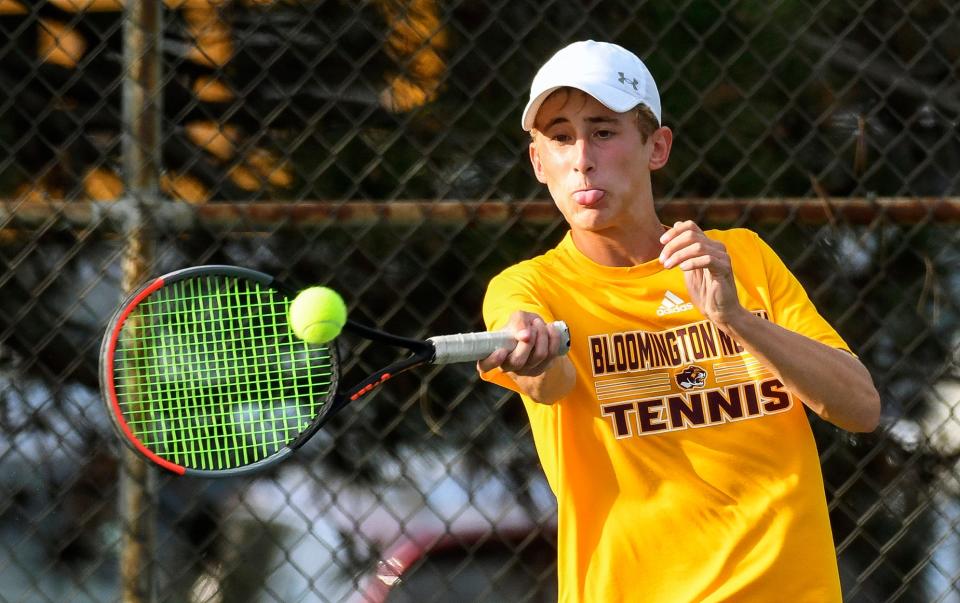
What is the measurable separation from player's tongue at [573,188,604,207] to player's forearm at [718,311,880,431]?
28 cm

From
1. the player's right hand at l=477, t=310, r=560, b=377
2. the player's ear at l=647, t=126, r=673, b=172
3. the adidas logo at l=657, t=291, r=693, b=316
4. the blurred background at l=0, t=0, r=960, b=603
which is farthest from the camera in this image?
the blurred background at l=0, t=0, r=960, b=603

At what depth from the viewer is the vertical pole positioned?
3.02 meters

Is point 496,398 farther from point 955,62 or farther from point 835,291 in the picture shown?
point 955,62

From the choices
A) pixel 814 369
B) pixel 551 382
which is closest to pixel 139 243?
pixel 551 382

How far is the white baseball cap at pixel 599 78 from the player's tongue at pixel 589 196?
0.12 m

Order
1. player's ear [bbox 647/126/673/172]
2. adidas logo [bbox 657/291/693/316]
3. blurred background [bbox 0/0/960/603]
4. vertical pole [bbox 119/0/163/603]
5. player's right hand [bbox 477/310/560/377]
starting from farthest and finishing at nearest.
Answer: blurred background [bbox 0/0/960/603], vertical pole [bbox 119/0/163/603], player's ear [bbox 647/126/673/172], adidas logo [bbox 657/291/693/316], player's right hand [bbox 477/310/560/377]

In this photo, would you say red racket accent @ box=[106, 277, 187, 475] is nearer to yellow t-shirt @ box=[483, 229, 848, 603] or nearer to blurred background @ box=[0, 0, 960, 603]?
yellow t-shirt @ box=[483, 229, 848, 603]

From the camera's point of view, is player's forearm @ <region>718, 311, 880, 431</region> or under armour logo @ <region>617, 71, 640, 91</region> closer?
player's forearm @ <region>718, 311, 880, 431</region>

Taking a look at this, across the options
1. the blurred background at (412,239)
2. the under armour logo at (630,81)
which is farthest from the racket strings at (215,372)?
the blurred background at (412,239)

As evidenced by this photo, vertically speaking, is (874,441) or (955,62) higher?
(955,62)

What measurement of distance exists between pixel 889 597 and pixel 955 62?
1316 mm

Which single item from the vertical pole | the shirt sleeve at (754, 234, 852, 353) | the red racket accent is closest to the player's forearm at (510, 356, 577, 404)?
the shirt sleeve at (754, 234, 852, 353)

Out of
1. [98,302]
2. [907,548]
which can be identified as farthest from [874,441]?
[98,302]

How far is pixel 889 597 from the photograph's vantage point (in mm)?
3373
